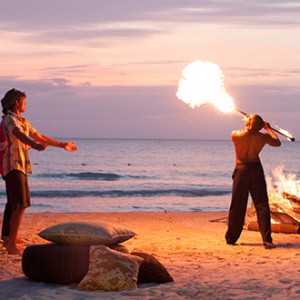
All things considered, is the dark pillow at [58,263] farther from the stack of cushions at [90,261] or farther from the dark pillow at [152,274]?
the dark pillow at [152,274]

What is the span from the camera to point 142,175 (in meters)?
52.6

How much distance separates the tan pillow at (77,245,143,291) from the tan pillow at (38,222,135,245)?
42 cm

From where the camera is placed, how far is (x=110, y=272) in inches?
311

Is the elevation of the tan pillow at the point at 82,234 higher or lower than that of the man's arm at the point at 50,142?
lower

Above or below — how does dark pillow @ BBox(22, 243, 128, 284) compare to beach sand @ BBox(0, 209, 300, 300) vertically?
above

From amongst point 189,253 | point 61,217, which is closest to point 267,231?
point 189,253

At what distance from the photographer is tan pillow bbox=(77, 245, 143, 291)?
25.7 ft

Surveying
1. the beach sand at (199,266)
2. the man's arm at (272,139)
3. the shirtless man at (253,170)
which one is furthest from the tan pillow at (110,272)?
the man's arm at (272,139)

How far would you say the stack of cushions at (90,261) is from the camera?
7.89 m

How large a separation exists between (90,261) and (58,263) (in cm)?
42

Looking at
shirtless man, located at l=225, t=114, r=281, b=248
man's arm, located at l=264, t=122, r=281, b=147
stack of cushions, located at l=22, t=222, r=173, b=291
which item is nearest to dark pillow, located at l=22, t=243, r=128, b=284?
stack of cushions, located at l=22, t=222, r=173, b=291

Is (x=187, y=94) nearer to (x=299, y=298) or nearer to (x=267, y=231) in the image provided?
(x=267, y=231)

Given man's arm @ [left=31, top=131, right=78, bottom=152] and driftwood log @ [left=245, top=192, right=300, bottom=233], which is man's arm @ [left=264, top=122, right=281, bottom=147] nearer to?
driftwood log @ [left=245, top=192, right=300, bottom=233]

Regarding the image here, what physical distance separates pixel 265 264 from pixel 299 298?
1950 millimetres
